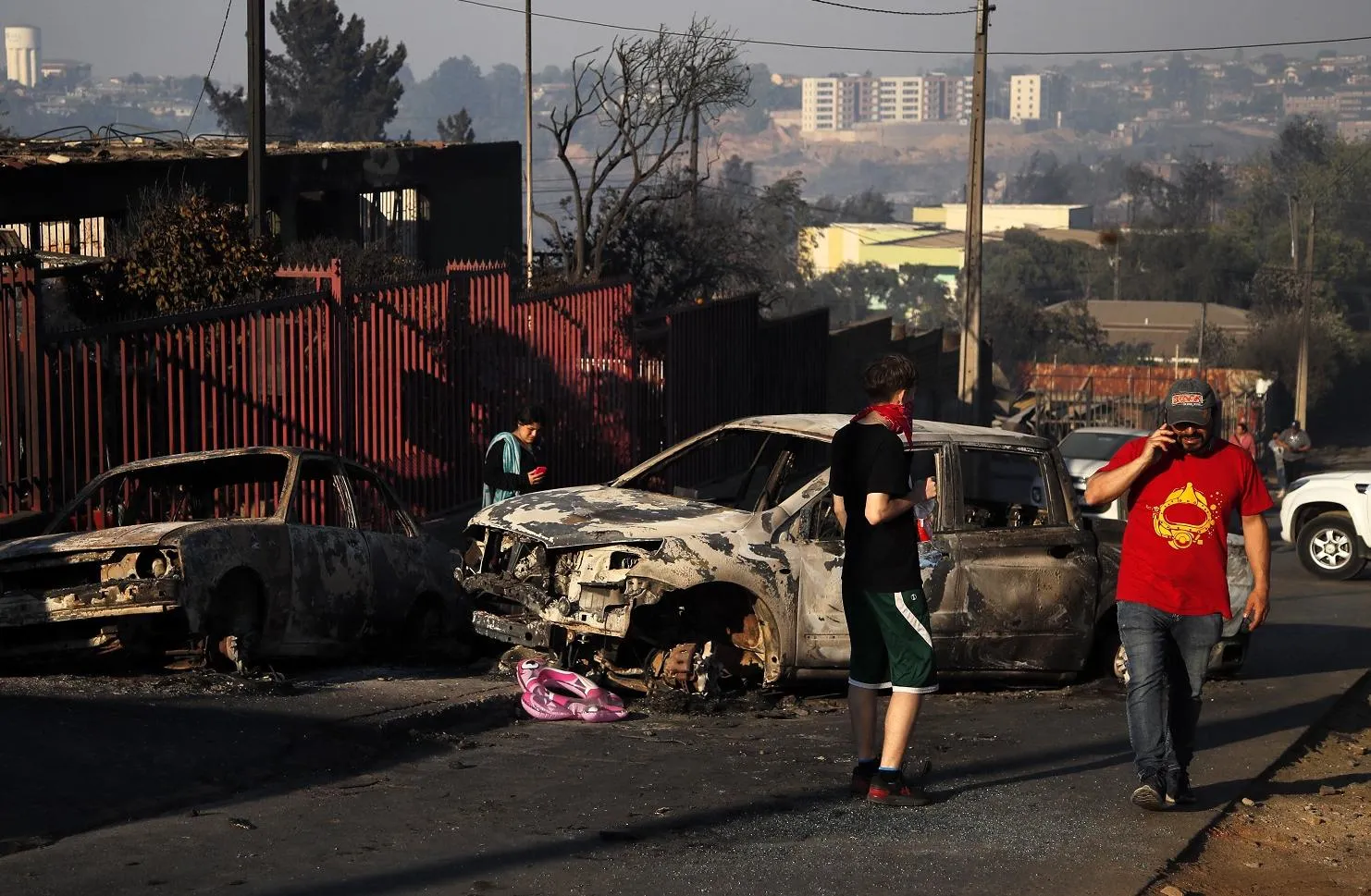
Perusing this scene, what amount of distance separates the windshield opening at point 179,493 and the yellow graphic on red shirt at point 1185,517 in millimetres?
5165

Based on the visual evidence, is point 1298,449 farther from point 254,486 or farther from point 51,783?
point 51,783

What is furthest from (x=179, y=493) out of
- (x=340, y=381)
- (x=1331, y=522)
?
(x=1331, y=522)

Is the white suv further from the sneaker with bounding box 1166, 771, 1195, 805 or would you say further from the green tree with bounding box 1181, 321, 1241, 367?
the green tree with bounding box 1181, 321, 1241, 367

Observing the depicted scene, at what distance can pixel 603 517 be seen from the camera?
901 cm

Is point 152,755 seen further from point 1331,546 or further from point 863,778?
point 1331,546

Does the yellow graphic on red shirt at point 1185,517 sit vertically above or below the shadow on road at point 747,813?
above

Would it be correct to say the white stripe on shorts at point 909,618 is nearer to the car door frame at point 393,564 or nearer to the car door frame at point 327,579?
the car door frame at point 327,579

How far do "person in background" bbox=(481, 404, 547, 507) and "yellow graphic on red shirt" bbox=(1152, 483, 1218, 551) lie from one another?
5.24 metres

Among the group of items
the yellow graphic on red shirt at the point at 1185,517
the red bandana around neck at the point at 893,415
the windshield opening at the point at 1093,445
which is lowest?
the windshield opening at the point at 1093,445

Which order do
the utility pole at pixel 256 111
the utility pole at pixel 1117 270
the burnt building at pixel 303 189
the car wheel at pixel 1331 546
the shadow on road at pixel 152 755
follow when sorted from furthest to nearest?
the utility pole at pixel 1117 270 → the burnt building at pixel 303 189 → the car wheel at pixel 1331 546 → the utility pole at pixel 256 111 → the shadow on road at pixel 152 755

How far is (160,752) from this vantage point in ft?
22.5

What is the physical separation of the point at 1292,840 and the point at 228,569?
17.0 feet

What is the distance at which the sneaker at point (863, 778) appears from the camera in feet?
22.2

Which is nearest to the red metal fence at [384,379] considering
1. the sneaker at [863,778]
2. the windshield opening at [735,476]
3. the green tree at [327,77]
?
the windshield opening at [735,476]
